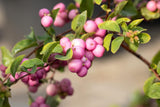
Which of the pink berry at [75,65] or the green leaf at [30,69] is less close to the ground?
the green leaf at [30,69]

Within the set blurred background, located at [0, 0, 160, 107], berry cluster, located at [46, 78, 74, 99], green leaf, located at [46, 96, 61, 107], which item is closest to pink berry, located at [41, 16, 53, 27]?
berry cluster, located at [46, 78, 74, 99]

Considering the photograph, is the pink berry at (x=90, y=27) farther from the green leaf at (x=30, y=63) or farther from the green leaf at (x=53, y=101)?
the green leaf at (x=53, y=101)

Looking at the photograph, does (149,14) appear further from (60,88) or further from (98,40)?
(60,88)

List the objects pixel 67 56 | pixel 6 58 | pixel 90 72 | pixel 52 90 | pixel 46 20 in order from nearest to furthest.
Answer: pixel 67 56 < pixel 46 20 < pixel 6 58 < pixel 52 90 < pixel 90 72

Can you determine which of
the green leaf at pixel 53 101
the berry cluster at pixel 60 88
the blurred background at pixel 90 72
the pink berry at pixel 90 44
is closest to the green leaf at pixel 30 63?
the pink berry at pixel 90 44

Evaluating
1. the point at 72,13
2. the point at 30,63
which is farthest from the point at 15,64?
the point at 72,13

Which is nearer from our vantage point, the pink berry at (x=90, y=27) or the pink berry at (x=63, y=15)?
the pink berry at (x=90, y=27)

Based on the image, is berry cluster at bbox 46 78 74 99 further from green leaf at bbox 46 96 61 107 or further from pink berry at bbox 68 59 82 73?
pink berry at bbox 68 59 82 73

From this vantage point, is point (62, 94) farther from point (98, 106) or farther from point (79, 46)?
point (98, 106)
